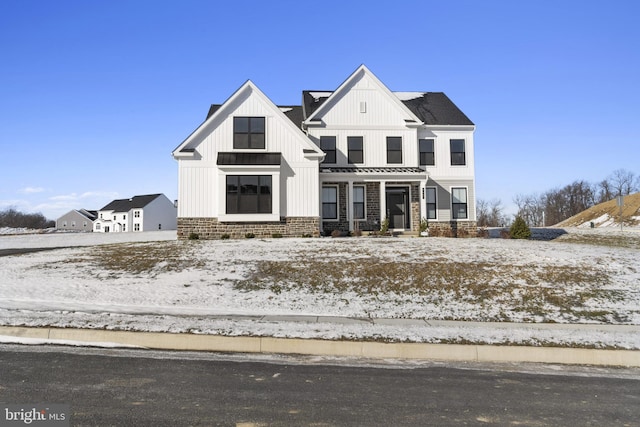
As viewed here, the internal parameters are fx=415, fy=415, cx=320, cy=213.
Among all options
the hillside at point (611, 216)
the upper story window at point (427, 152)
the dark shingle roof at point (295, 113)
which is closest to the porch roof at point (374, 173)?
the upper story window at point (427, 152)

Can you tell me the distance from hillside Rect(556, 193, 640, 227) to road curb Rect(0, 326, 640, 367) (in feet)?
173

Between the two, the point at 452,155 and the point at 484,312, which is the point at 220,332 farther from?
the point at 452,155

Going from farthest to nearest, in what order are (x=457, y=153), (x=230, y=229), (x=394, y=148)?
(x=457, y=153) < (x=394, y=148) < (x=230, y=229)

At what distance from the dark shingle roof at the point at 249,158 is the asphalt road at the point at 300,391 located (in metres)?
13.8

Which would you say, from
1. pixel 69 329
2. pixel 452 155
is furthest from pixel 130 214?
pixel 69 329

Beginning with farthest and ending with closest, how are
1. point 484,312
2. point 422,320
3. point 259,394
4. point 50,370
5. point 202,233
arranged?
point 202,233
point 484,312
point 422,320
point 50,370
point 259,394

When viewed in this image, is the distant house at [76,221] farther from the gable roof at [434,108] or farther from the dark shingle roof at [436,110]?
the dark shingle roof at [436,110]

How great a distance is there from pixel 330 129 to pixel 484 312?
51.5 feet

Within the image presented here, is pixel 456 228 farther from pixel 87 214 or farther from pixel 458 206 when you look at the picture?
pixel 87 214

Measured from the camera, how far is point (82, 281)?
39.3 ft

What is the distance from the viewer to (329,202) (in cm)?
2334

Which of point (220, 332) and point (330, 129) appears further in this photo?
point (330, 129)

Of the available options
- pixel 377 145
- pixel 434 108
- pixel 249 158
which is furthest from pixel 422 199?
pixel 249 158

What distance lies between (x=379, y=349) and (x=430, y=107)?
71.7 ft
